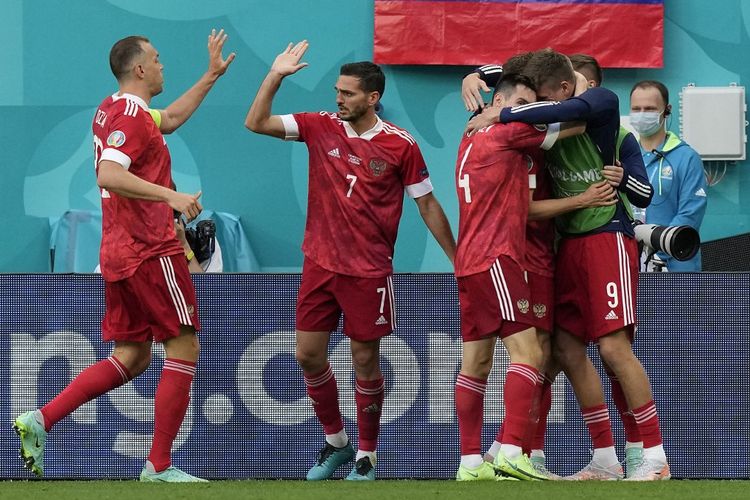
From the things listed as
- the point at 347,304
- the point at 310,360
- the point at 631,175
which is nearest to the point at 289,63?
the point at 347,304

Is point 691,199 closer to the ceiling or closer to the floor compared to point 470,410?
closer to the ceiling

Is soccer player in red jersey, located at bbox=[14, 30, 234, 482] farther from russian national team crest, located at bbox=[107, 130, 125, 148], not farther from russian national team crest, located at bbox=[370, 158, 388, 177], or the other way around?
russian national team crest, located at bbox=[370, 158, 388, 177]

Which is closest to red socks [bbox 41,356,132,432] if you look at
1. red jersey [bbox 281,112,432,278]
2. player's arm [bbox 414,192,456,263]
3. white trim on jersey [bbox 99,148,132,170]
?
white trim on jersey [bbox 99,148,132,170]

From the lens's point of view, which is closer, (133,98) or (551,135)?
(551,135)

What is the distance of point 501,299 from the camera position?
4980 mm

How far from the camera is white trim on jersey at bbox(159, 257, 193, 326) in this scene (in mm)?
5293

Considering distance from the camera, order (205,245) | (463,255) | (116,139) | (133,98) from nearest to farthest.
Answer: (463,255) → (116,139) → (133,98) → (205,245)

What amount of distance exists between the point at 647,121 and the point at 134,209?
322cm

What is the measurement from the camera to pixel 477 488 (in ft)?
15.3

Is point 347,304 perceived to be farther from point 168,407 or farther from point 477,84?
point 477,84

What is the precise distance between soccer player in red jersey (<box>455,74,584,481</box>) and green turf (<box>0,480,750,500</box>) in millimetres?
228

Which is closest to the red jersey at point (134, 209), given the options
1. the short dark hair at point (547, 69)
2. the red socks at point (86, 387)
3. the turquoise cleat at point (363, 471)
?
the red socks at point (86, 387)

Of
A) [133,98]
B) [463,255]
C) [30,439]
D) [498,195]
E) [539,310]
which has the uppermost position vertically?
[133,98]

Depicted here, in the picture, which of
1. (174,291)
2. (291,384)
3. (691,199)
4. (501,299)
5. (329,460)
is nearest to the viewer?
(501,299)
